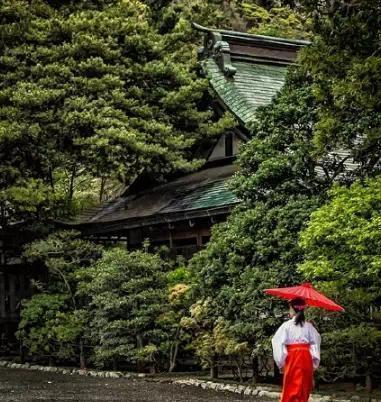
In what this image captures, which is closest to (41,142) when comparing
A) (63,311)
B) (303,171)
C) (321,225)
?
(63,311)

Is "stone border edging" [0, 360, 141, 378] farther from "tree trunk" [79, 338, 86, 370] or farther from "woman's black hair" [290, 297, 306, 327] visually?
"woman's black hair" [290, 297, 306, 327]

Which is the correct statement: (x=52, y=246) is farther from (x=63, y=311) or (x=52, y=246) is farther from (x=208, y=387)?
(x=208, y=387)

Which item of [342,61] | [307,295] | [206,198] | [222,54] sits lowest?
[307,295]

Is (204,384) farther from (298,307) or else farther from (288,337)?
(298,307)

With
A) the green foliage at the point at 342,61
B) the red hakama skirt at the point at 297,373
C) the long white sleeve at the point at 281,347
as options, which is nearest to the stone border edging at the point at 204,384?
the red hakama skirt at the point at 297,373

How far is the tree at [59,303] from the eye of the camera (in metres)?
20.6

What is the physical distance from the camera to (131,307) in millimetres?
18422

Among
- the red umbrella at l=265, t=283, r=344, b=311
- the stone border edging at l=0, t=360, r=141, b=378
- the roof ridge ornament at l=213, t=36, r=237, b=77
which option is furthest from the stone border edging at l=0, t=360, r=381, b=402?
the roof ridge ornament at l=213, t=36, r=237, b=77

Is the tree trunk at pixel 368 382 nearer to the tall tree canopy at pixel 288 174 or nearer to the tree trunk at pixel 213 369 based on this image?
the tall tree canopy at pixel 288 174

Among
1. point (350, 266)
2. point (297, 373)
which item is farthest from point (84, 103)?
point (297, 373)

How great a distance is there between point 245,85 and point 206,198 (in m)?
4.28

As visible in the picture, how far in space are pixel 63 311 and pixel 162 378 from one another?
184 inches

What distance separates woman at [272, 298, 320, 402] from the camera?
395 inches

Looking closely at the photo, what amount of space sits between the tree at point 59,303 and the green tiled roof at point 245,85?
528cm
